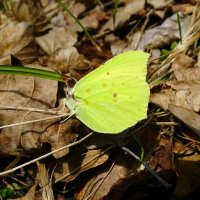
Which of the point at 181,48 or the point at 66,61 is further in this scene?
the point at 66,61

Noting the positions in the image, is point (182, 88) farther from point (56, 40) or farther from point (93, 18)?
point (93, 18)

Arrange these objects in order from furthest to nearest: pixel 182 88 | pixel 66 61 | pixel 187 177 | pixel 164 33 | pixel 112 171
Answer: pixel 164 33, pixel 66 61, pixel 182 88, pixel 112 171, pixel 187 177

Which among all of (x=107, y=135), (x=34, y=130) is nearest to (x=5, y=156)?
(x=34, y=130)

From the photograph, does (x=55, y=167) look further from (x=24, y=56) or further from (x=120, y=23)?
(x=120, y=23)

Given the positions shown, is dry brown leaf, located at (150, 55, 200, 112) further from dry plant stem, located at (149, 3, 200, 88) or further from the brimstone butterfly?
the brimstone butterfly

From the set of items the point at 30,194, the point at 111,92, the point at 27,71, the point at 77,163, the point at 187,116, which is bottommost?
the point at 30,194

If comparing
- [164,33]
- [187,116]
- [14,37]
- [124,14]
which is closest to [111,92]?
[187,116]

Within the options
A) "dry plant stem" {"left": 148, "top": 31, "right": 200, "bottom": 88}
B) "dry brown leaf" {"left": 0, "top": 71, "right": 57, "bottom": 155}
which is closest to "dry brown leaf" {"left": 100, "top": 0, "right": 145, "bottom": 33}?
"dry plant stem" {"left": 148, "top": 31, "right": 200, "bottom": 88}

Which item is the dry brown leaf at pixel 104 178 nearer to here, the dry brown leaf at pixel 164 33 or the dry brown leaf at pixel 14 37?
the dry brown leaf at pixel 164 33
